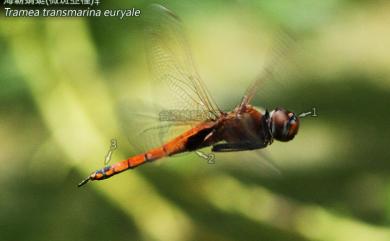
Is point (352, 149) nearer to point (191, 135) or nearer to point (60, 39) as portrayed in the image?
point (191, 135)

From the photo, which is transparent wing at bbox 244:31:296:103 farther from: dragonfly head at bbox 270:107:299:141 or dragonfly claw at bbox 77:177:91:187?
dragonfly claw at bbox 77:177:91:187

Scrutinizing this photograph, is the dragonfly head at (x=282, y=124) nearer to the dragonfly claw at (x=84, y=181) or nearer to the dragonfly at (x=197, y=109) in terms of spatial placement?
the dragonfly at (x=197, y=109)

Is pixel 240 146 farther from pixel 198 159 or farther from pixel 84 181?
pixel 84 181

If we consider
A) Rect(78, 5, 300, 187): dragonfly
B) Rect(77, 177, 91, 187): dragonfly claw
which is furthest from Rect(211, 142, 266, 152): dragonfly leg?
Rect(77, 177, 91, 187): dragonfly claw

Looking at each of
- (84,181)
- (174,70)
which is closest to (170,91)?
(174,70)

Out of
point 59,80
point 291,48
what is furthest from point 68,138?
point 291,48

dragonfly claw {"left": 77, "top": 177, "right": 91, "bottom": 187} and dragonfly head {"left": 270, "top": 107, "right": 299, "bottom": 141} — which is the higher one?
dragonfly head {"left": 270, "top": 107, "right": 299, "bottom": 141}
